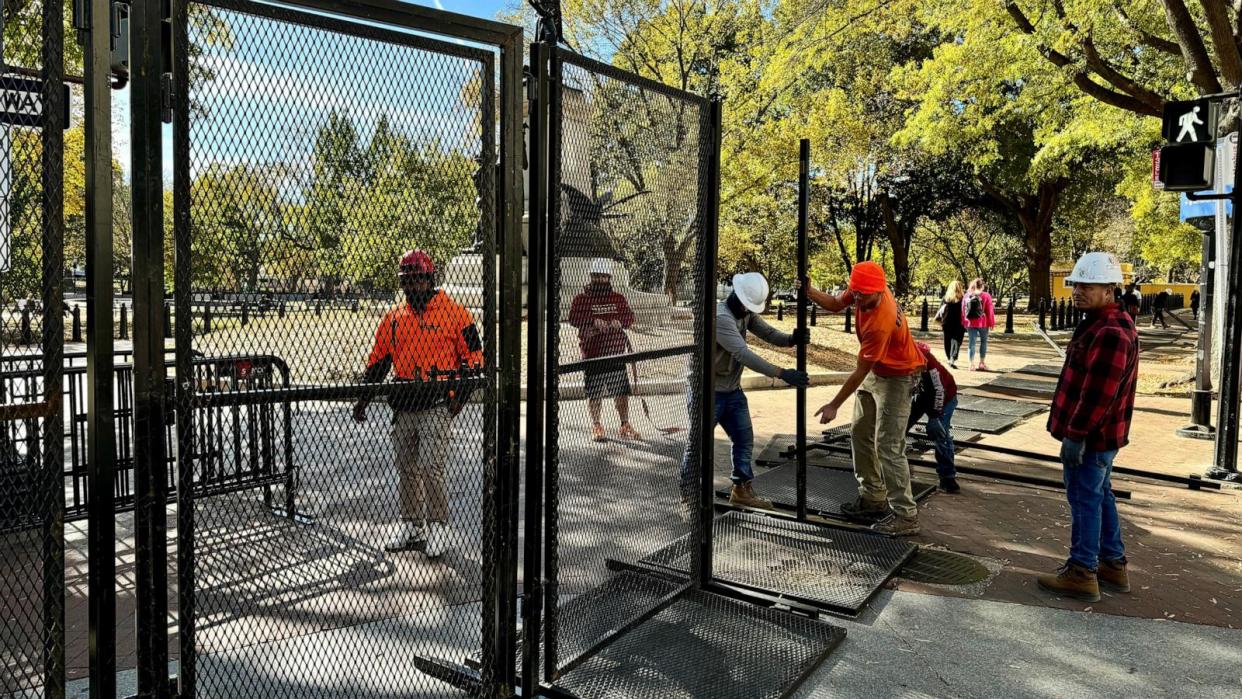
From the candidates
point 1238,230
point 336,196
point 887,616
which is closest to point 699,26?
point 1238,230

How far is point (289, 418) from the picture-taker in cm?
319

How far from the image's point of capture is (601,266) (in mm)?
3748

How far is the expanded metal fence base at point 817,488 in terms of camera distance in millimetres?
6492

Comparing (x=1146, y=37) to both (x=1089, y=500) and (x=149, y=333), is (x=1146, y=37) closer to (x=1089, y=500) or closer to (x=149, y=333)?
(x=1089, y=500)

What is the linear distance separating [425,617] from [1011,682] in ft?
8.45

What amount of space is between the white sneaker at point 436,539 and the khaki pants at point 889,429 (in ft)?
12.3

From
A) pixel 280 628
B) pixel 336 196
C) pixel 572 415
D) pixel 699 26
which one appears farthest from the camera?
pixel 699 26

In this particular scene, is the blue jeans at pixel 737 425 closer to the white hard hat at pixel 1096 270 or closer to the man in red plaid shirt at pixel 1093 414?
the man in red plaid shirt at pixel 1093 414

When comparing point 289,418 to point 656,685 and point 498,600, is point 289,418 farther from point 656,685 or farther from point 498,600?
point 656,685

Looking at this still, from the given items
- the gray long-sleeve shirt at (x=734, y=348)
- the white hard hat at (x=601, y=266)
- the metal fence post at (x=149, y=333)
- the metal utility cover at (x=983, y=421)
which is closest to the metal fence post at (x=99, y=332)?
the metal fence post at (x=149, y=333)

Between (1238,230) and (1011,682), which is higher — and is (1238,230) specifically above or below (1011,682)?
above

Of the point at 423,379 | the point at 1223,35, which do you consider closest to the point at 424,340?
the point at 423,379

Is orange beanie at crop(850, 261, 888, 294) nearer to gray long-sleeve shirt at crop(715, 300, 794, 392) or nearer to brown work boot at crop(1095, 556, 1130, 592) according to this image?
gray long-sleeve shirt at crop(715, 300, 794, 392)

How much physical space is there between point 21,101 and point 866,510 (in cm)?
549
